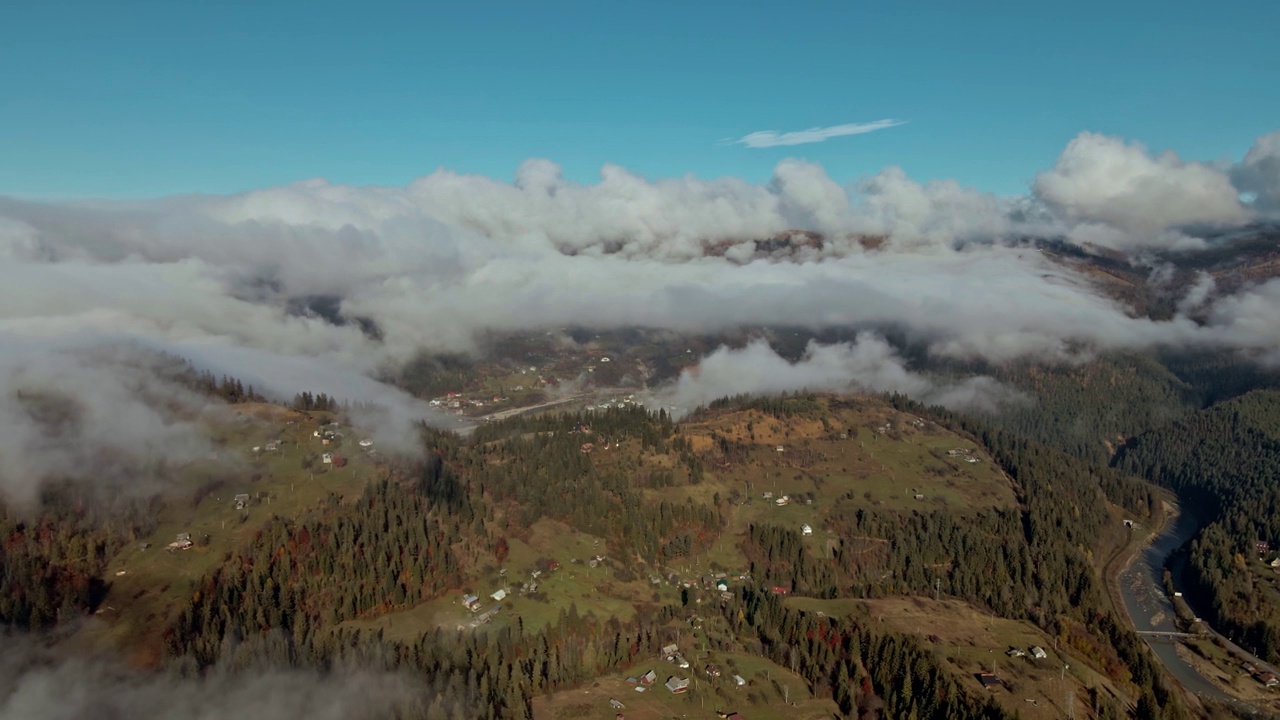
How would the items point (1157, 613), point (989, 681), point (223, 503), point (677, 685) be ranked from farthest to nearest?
1. point (1157, 613)
2. point (223, 503)
3. point (989, 681)
4. point (677, 685)

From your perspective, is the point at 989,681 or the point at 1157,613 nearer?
the point at 989,681

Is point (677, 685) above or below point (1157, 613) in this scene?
above

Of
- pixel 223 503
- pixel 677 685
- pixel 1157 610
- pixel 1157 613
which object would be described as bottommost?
pixel 1157 610

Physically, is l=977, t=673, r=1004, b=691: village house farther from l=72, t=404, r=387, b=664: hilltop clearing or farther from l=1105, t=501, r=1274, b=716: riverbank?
l=72, t=404, r=387, b=664: hilltop clearing

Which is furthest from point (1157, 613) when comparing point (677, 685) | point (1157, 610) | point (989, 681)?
point (677, 685)

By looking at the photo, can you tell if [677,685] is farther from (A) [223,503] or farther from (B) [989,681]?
(A) [223,503]

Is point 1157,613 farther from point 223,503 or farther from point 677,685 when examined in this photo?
point 223,503

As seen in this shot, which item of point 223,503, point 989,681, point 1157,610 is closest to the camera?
point 989,681

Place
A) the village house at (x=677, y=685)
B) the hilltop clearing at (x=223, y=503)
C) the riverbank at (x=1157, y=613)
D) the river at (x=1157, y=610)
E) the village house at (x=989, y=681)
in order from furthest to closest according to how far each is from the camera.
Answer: the river at (x=1157, y=610)
the riverbank at (x=1157, y=613)
the hilltop clearing at (x=223, y=503)
the village house at (x=989, y=681)
the village house at (x=677, y=685)

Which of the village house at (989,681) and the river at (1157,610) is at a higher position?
the village house at (989,681)

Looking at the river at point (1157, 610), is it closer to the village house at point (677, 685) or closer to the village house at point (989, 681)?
the village house at point (989, 681)

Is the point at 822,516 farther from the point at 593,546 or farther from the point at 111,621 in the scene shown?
the point at 111,621

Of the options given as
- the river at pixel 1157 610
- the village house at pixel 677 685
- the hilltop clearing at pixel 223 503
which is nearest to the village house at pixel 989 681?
the river at pixel 1157 610
